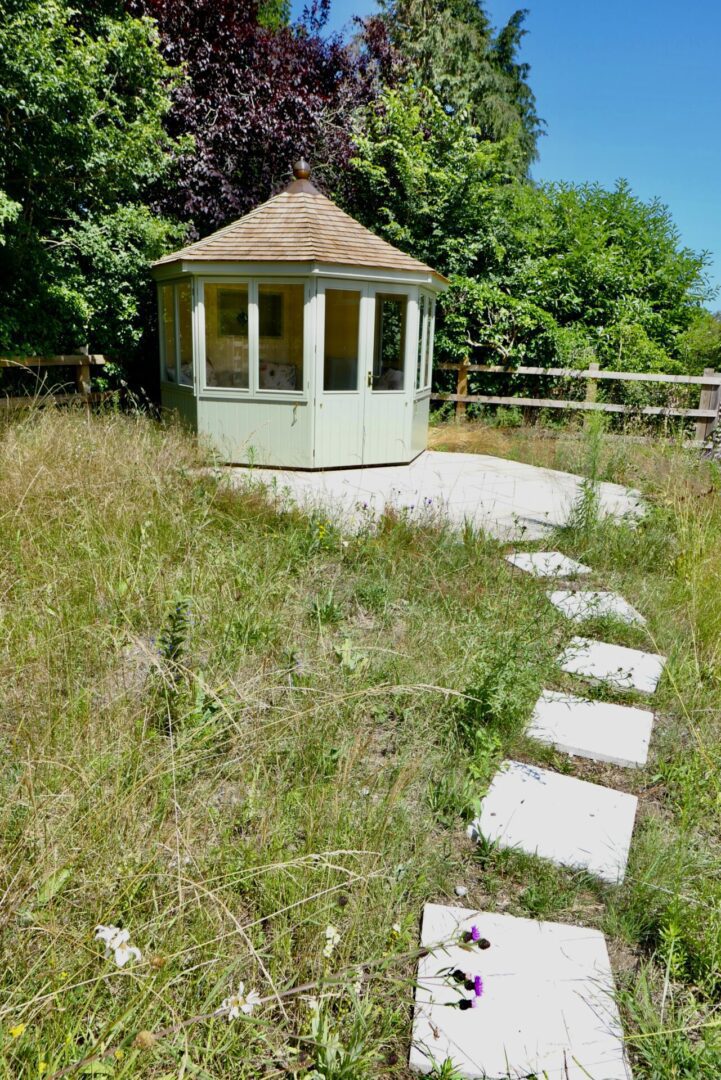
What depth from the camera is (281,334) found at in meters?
8.59

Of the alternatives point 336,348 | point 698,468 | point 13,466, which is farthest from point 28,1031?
point 336,348

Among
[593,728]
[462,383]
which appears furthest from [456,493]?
[462,383]

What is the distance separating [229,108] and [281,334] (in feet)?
17.6

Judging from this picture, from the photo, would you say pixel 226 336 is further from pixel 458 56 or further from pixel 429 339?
pixel 458 56

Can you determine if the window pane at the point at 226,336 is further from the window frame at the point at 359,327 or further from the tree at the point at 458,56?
the tree at the point at 458,56

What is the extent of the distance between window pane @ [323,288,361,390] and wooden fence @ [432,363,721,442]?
3303 mm

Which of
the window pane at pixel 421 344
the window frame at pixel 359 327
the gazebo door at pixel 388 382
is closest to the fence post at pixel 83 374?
the window frame at pixel 359 327

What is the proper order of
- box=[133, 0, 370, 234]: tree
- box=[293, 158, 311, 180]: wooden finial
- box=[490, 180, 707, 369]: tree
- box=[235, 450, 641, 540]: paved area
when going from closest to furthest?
box=[235, 450, 641, 540]: paved area, box=[293, 158, 311, 180]: wooden finial, box=[133, 0, 370, 234]: tree, box=[490, 180, 707, 369]: tree

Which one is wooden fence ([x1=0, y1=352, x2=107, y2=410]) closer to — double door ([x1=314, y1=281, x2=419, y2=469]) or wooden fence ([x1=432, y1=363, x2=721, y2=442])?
double door ([x1=314, y1=281, x2=419, y2=469])

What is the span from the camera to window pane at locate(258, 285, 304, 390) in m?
8.52

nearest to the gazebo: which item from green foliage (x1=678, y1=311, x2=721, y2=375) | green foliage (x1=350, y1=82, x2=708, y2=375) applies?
green foliage (x1=350, y1=82, x2=708, y2=375)

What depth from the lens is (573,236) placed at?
13.8 m

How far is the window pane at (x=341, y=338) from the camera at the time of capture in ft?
28.2

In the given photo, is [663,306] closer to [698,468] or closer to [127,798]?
[698,468]
